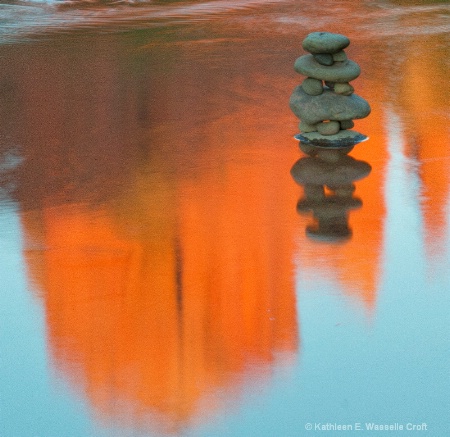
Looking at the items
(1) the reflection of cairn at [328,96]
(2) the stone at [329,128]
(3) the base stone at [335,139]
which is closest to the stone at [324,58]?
(1) the reflection of cairn at [328,96]

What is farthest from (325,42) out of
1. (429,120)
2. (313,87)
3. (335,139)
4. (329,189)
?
(429,120)

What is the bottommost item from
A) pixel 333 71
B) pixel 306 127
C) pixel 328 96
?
pixel 306 127

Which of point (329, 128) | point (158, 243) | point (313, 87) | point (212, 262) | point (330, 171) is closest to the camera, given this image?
point (212, 262)

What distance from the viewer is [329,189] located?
952cm

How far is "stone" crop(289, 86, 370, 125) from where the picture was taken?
10680mm

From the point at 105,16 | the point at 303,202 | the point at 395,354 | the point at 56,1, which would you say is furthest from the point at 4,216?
the point at 56,1

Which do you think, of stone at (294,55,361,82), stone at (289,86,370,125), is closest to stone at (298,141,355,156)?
stone at (289,86,370,125)

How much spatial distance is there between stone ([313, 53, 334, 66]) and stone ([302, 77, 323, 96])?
0.72ft

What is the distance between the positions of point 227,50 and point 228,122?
4.57 metres

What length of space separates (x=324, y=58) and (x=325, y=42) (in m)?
0.31

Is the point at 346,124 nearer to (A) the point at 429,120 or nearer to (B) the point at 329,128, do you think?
(B) the point at 329,128

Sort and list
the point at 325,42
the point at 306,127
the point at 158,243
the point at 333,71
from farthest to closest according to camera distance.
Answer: the point at 306,127 → the point at 333,71 → the point at 325,42 → the point at 158,243

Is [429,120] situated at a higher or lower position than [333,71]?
lower

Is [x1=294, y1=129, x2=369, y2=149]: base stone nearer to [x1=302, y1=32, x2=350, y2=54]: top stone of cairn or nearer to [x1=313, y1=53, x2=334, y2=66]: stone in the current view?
[x1=313, y1=53, x2=334, y2=66]: stone
